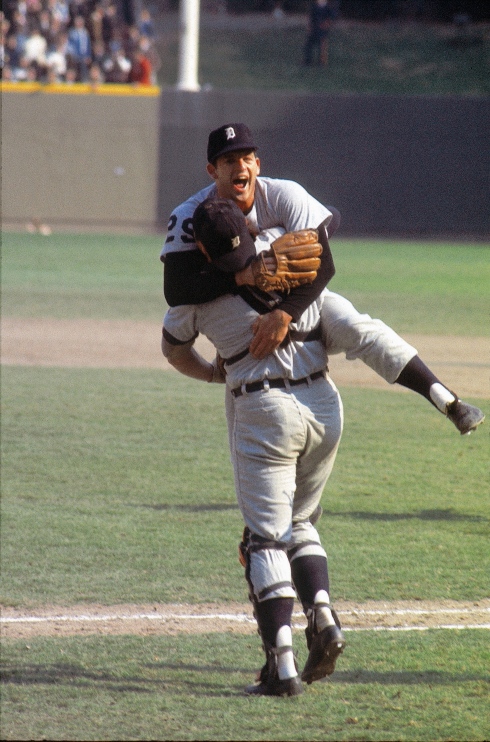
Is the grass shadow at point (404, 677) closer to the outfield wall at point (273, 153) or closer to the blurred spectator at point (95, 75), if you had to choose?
the outfield wall at point (273, 153)

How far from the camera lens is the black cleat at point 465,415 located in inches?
130

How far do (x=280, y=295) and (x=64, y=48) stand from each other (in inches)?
946

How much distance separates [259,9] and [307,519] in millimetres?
38342

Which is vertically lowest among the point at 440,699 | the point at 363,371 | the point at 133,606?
the point at 363,371

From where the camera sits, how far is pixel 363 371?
11000mm

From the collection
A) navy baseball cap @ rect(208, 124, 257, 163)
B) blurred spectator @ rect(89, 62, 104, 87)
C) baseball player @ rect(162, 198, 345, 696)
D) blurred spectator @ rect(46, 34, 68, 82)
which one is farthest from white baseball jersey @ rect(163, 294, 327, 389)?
blurred spectator @ rect(46, 34, 68, 82)

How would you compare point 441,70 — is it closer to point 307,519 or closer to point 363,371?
point 363,371

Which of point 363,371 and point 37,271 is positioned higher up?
point 363,371

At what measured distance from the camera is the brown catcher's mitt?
10.6 ft

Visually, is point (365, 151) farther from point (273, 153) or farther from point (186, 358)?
point (186, 358)

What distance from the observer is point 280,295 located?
3.36 metres

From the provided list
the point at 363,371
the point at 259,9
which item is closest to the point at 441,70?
the point at 259,9

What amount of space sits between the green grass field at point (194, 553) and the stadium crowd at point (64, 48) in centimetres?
1643

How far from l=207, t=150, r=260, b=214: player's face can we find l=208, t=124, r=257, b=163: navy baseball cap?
0.06 ft
